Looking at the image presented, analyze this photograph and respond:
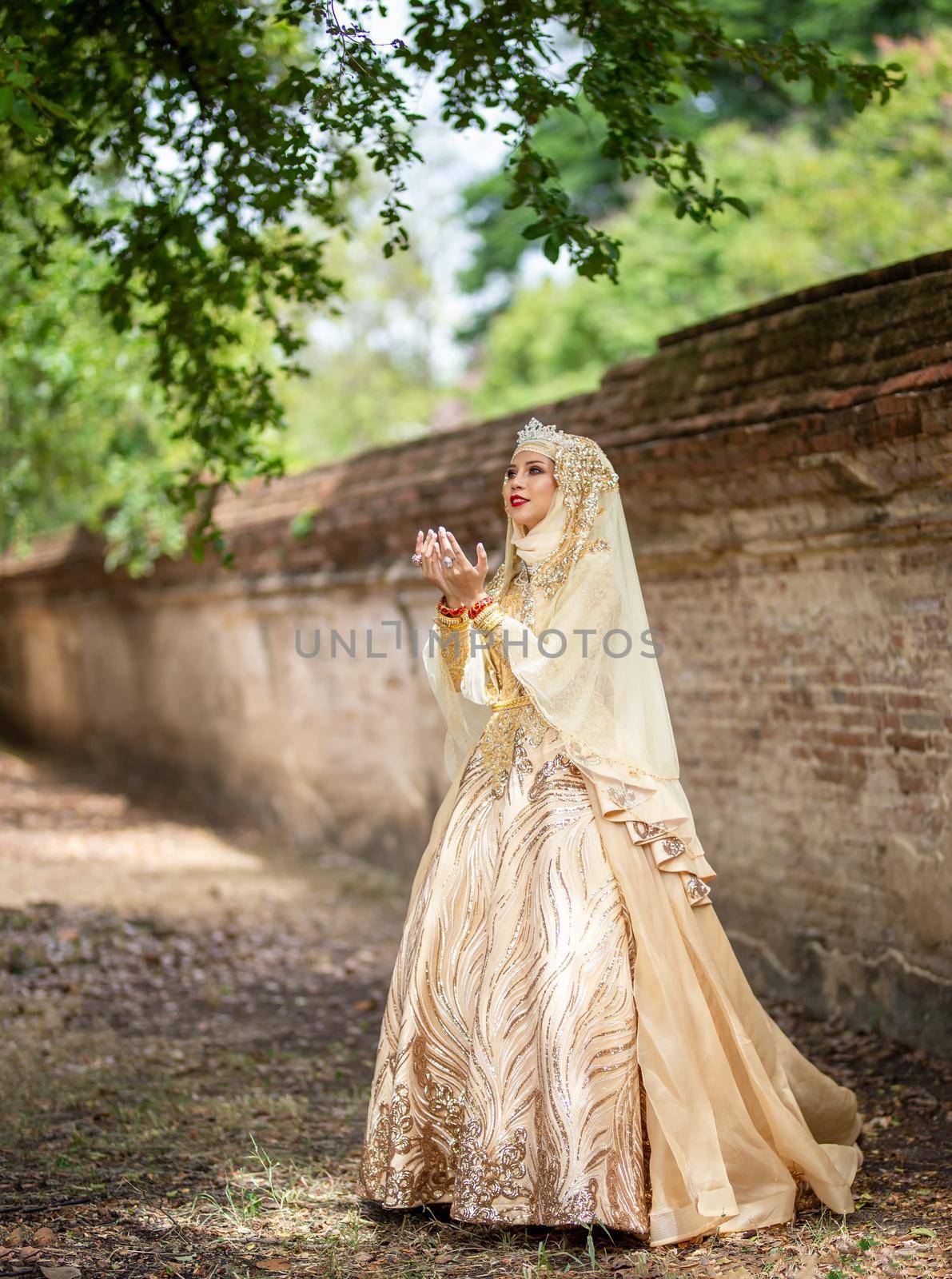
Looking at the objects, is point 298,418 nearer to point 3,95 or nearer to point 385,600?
point 385,600

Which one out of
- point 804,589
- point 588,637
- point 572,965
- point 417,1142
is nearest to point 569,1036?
point 572,965

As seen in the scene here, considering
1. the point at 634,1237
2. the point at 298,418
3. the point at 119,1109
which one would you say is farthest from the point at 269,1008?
the point at 298,418

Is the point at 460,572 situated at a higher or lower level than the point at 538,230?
lower

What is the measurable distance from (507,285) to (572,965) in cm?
2292

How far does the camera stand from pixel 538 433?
145 inches

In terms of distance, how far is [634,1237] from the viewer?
3.21m

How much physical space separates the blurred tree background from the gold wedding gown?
7.02 feet

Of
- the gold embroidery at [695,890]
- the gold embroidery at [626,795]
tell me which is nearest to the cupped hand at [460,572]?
the gold embroidery at [626,795]

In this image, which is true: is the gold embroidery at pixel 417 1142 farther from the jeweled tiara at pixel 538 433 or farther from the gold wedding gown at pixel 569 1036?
the jeweled tiara at pixel 538 433

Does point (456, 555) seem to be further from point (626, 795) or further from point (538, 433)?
point (626, 795)

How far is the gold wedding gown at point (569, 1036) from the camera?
124 inches

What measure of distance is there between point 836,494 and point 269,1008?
363 cm

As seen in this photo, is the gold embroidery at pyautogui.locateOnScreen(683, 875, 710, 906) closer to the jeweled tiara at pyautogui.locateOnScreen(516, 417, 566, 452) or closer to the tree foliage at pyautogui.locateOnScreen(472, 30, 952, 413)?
the jeweled tiara at pyautogui.locateOnScreen(516, 417, 566, 452)

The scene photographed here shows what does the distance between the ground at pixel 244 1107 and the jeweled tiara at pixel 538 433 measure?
2.18 meters
